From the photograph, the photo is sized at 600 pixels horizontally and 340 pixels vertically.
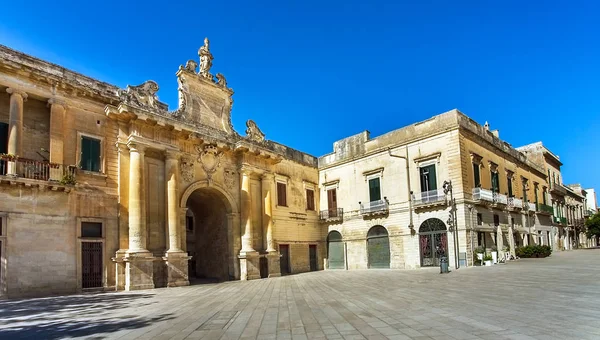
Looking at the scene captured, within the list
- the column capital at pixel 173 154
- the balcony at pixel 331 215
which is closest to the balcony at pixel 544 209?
the balcony at pixel 331 215

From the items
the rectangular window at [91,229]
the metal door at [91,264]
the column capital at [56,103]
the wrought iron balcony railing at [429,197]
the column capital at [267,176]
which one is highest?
the column capital at [56,103]

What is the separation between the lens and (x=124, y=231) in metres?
16.5

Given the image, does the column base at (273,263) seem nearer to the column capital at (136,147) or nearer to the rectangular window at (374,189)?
the rectangular window at (374,189)

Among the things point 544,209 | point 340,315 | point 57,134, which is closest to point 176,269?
point 57,134

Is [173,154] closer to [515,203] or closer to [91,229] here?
[91,229]

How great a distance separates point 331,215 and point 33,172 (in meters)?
18.7

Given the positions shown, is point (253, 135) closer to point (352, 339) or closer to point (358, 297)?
point (358, 297)

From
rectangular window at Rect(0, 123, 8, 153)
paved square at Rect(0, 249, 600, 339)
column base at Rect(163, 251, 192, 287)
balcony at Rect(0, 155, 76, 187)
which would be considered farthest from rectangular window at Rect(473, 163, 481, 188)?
rectangular window at Rect(0, 123, 8, 153)

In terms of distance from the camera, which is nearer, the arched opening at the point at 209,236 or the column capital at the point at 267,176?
the arched opening at the point at 209,236

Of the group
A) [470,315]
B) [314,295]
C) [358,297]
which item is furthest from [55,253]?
[470,315]

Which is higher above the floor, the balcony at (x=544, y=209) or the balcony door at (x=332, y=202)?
the balcony door at (x=332, y=202)

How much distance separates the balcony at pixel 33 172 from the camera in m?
13.5

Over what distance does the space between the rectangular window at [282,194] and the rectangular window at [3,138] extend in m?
14.8

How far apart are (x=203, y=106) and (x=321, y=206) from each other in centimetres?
1222
